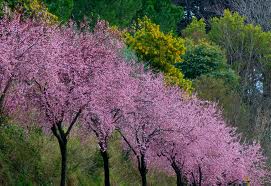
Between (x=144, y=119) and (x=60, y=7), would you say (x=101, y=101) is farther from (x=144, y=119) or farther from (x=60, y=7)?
(x=60, y=7)

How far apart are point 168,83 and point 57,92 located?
9.97 meters

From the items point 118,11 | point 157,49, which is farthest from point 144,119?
point 118,11

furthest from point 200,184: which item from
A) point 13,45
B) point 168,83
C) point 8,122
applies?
point 13,45

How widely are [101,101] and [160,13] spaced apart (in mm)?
23587

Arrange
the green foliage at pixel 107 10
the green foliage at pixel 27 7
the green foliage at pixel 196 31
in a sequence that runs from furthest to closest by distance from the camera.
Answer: the green foliage at pixel 196 31 → the green foliage at pixel 107 10 → the green foliage at pixel 27 7

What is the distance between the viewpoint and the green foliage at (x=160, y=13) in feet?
123

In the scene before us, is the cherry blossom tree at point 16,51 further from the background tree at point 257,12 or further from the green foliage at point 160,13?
the background tree at point 257,12

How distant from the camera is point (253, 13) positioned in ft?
137

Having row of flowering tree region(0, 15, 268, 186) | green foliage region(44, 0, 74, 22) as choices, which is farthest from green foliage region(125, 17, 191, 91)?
green foliage region(44, 0, 74, 22)

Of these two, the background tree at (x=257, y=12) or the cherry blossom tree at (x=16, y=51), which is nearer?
the cherry blossom tree at (x=16, y=51)

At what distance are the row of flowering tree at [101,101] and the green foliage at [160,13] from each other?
15.2m

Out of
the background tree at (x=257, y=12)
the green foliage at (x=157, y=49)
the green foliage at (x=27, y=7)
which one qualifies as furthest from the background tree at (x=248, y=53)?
the green foliage at (x=27, y=7)

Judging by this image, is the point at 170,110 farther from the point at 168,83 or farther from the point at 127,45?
the point at 127,45

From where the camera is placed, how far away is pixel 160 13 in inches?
1501
